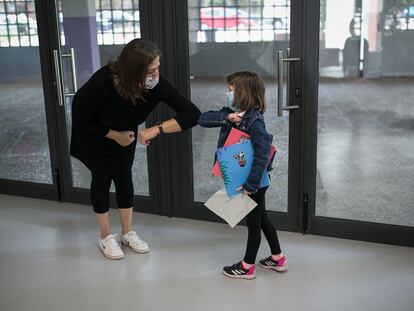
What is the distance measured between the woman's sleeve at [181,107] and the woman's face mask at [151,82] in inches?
4.7

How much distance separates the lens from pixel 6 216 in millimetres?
Answer: 3609

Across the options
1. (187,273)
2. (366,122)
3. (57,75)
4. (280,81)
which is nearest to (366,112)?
(366,122)

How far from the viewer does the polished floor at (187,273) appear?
243 centimetres

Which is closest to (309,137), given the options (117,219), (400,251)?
(400,251)

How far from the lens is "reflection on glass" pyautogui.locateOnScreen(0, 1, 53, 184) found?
3666mm

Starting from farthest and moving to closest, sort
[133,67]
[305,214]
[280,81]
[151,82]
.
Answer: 1. [305,214]
2. [280,81]
3. [151,82]
4. [133,67]

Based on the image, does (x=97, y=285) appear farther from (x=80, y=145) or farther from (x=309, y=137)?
(x=309, y=137)

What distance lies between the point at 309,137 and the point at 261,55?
21.3 inches

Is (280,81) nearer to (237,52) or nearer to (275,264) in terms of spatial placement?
(237,52)

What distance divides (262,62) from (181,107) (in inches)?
22.4

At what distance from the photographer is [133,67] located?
251cm

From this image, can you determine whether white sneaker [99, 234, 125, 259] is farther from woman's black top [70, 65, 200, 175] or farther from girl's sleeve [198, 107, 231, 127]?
girl's sleeve [198, 107, 231, 127]

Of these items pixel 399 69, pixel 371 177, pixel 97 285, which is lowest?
Answer: pixel 97 285

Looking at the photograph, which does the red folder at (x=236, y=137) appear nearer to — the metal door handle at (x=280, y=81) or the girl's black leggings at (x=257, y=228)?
the girl's black leggings at (x=257, y=228)
